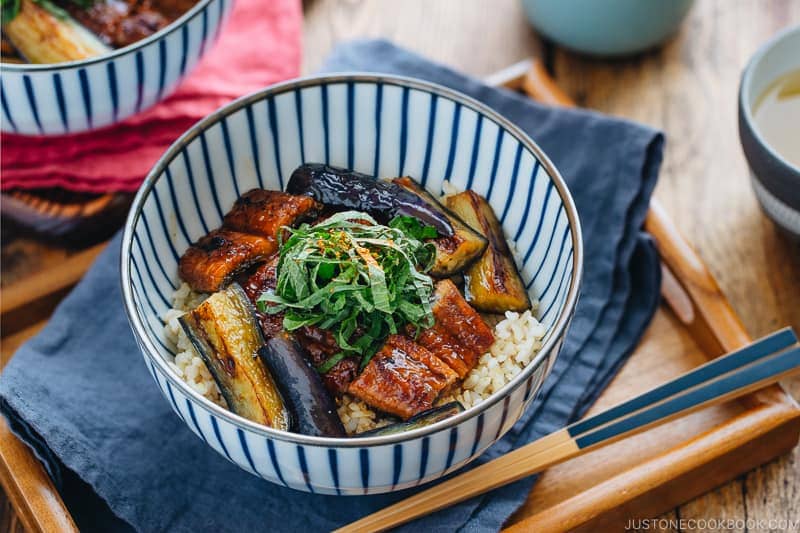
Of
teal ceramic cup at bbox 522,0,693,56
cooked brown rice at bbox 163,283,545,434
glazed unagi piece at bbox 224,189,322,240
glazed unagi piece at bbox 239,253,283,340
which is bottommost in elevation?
cooked brown rice at bbox 163,283,545,434

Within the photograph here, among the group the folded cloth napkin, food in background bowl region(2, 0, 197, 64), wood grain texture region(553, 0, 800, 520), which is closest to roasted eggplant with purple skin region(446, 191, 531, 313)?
the folded cloth napkin

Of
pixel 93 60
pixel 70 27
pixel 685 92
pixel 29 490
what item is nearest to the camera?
pixel 29 490

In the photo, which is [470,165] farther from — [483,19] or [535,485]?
[483,19]

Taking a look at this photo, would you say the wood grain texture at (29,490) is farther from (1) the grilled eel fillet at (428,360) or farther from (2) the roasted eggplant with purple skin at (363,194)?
(2) the roasted eggplant with purple skin at (363,194)

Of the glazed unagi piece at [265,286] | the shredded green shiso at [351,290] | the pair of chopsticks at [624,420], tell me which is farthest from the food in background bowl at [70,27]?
the pair of chopsticks at [624,420]

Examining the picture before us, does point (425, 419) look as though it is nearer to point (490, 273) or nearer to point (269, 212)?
point (490, 273)

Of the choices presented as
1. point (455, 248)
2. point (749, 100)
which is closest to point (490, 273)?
point (455, 248)

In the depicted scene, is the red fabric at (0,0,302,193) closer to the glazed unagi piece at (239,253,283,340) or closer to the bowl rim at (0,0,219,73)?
the bowl rim at (0,0,219,73)
